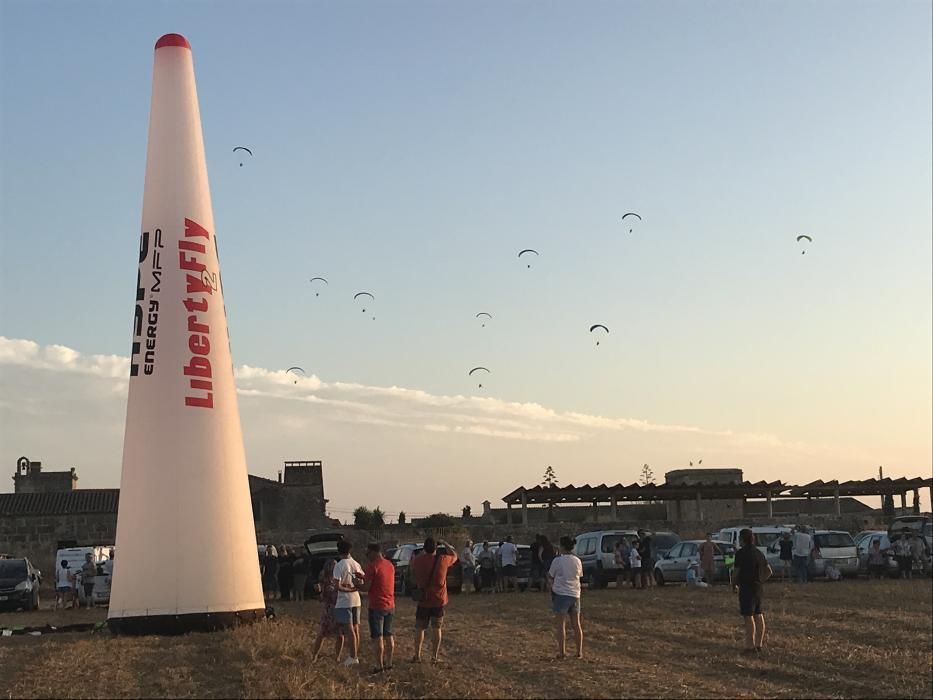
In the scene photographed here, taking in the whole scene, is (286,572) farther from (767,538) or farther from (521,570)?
(767,538)

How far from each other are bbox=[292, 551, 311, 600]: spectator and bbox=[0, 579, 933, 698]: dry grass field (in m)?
7.62

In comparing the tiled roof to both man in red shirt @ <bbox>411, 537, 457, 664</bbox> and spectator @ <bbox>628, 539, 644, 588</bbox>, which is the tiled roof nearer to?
spectator @ <bbox>628, 539, 644, 588</bbox>

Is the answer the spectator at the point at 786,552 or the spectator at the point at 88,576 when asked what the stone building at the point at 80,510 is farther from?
the spectator at the point at 786,552

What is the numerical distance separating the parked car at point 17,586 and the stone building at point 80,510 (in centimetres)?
1249

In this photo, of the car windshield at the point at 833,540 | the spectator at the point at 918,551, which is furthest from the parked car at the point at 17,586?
the spectator at the point at 918,551

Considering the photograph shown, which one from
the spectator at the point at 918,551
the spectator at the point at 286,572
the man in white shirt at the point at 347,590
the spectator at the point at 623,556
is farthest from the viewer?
the spectator at the point at 918,551

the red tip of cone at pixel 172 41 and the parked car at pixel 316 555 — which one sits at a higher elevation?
the red tip of cone at pixel 172 41

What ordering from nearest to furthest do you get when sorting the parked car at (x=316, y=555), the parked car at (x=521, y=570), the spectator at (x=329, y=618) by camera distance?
the spectator at (x=329, y=618), the parked car at (x=316, y=555), the parked car at (x=521, y=570)

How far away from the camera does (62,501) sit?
63.8 meters

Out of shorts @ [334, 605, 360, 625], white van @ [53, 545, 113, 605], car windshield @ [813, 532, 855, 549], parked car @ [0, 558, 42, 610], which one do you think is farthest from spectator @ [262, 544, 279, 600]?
shorts @ [334, 605, 360, 625]

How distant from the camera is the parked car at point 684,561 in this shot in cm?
3219

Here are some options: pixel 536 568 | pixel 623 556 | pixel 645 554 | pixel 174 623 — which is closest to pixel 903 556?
pixel 645 554

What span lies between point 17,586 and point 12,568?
773 millimetres

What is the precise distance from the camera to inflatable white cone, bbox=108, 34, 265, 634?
18.0m
